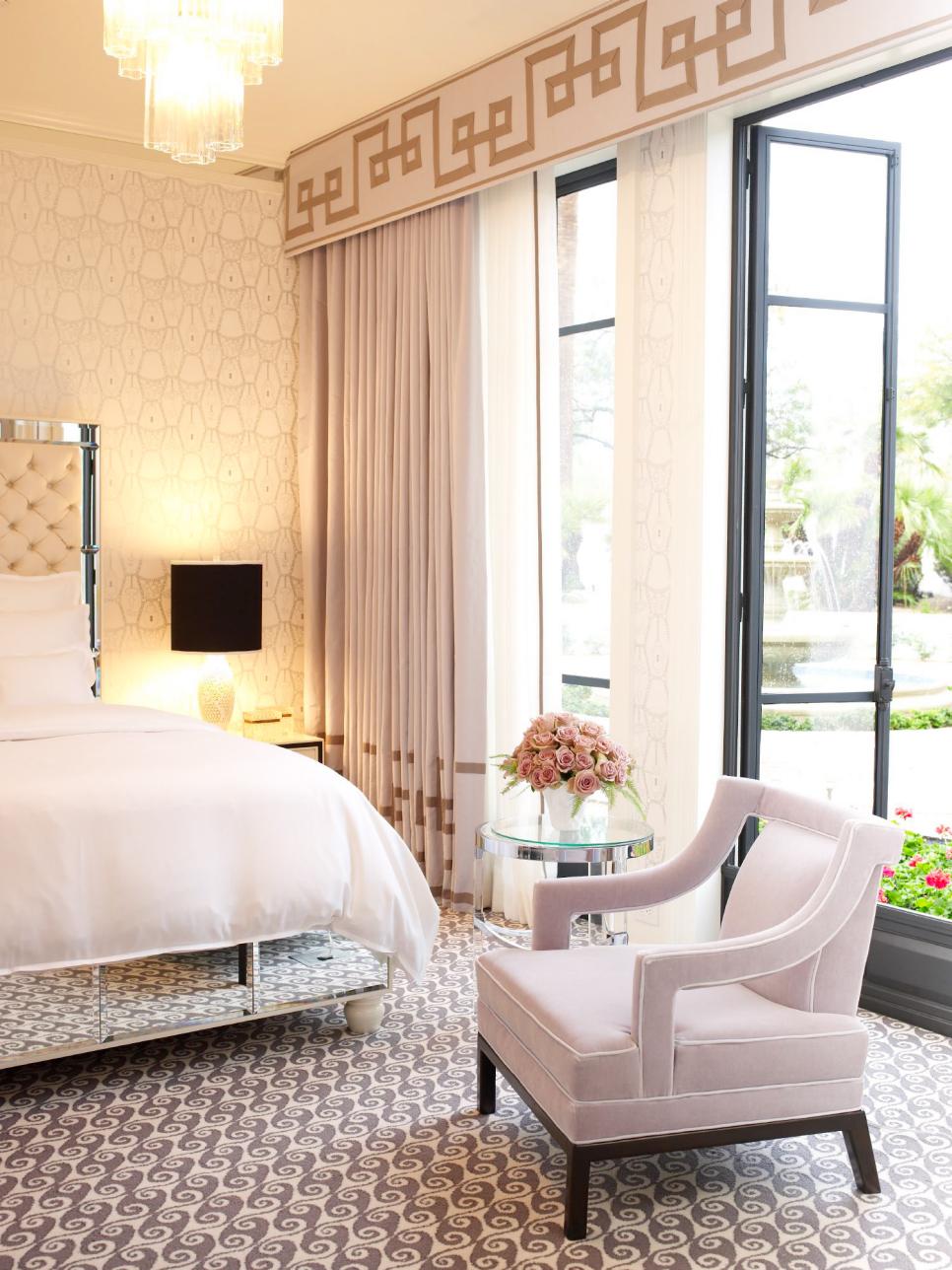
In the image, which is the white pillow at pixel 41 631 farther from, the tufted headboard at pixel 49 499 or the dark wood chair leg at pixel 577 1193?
the dark wood chair leg at pixel 577 1193

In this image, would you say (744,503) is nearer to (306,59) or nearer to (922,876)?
(922,876)

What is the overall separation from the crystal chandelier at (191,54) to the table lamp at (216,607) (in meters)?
2.61

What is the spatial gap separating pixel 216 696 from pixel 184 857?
2.37m

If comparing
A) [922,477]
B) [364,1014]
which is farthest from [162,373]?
[922,477]

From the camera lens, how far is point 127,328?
579cm

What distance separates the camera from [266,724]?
6023 millimetres

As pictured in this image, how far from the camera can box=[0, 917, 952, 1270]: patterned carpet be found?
2.56 meters

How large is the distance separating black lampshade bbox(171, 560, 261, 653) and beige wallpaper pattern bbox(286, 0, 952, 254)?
5.32 feet

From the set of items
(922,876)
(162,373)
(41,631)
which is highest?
(162,373)

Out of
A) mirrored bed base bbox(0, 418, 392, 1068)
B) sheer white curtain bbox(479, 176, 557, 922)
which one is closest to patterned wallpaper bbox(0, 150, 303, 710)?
sheer white curtain bbox(479, 176, 557, 922)

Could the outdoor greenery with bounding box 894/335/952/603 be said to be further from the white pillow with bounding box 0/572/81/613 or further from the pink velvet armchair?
the white pillow with bounding box 0/572/81/613

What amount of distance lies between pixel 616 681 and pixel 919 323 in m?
1.56

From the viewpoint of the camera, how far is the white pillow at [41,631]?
4.97m

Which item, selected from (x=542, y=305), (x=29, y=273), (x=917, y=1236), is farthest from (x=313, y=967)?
(x=29, y=273)
